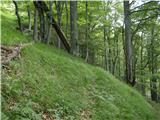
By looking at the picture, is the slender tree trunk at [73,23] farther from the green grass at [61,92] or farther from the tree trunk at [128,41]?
the tree trunk at [128,41]

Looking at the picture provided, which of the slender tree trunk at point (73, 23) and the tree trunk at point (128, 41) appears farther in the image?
the tree trunk at point (128, 41)

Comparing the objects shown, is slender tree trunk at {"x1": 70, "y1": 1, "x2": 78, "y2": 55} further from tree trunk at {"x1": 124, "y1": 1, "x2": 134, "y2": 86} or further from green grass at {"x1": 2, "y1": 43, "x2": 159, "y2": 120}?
tree trunk at {"x1": 124, "y1": 1, "x2": 134, "y2": 86}

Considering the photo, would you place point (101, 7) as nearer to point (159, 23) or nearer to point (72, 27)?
point (159, 23)

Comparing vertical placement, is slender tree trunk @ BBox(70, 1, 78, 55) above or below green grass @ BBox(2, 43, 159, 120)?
above

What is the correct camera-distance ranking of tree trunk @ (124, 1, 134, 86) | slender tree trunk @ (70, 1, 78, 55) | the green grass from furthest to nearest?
1. tree trunk @ (124, 1, 134, 86)
2. slender tree trunk @ (70, 1, 78, 55)
3. the green grass

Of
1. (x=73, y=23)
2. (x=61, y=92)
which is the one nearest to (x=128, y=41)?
(x=73, y=23)

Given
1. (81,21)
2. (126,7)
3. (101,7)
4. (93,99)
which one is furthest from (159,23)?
(93,99)

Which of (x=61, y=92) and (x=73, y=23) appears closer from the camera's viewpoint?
(x=61, y=92)

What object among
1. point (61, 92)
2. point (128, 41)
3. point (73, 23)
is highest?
point (73, 23)

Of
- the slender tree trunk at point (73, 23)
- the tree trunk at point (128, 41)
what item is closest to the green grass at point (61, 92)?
the slender tree trunk at point (73, 23)

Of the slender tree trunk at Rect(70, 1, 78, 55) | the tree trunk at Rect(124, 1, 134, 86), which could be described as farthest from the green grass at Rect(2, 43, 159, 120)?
the tree trunk at Rect(124, 1, 134, 86)

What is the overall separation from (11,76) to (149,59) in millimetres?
21571

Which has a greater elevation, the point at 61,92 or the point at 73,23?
the point at 73,23

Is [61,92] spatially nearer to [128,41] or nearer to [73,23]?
[73,23]
